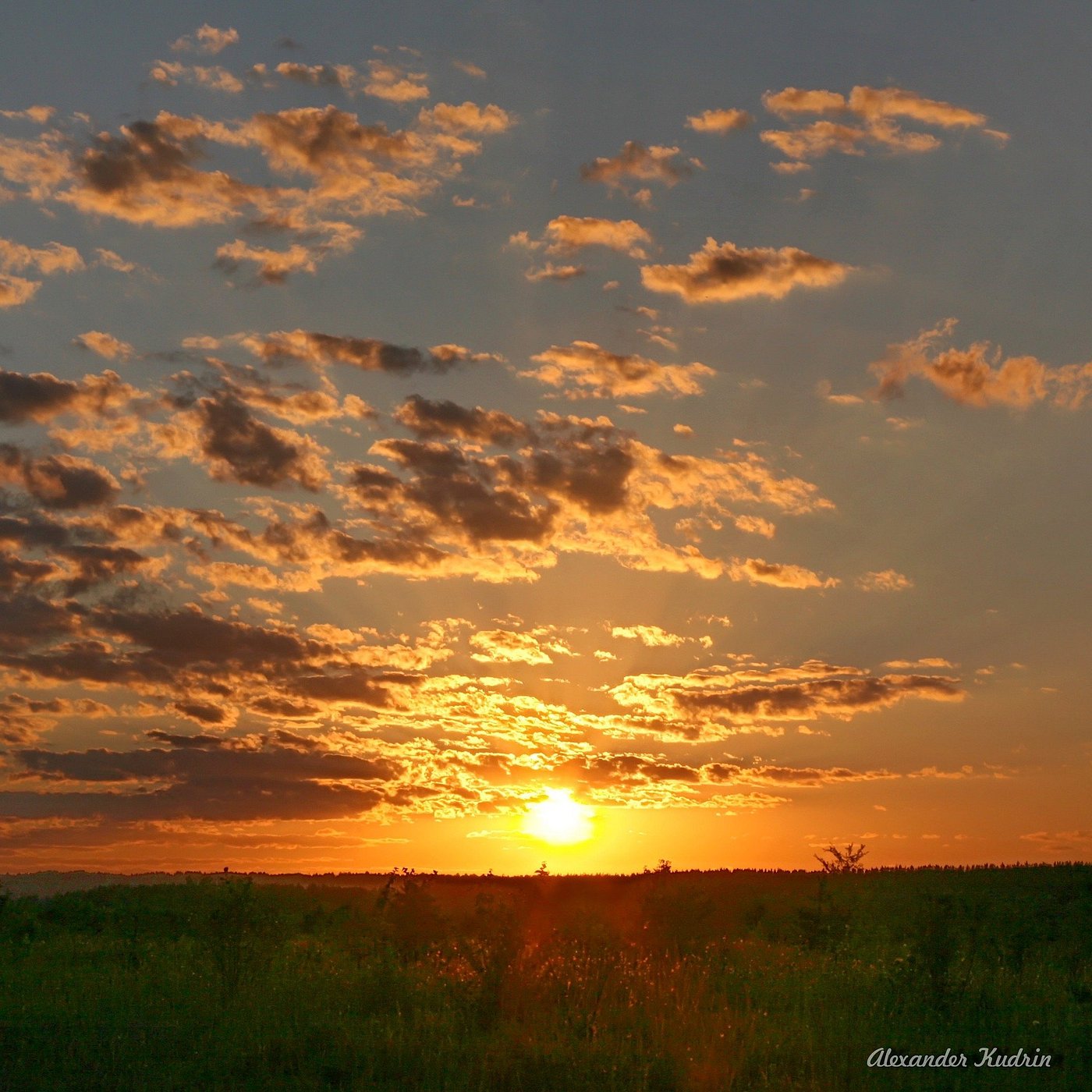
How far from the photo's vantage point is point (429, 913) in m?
26.8

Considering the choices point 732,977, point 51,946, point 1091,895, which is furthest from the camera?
point 1091,895

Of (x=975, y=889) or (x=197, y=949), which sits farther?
(x=975, y=889)

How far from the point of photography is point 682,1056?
1341cm

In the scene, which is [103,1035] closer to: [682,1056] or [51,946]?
[682,1056]

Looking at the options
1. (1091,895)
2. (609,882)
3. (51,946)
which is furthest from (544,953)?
(609,882)

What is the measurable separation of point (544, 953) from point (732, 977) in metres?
3.65

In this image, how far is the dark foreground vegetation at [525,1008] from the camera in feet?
43.2

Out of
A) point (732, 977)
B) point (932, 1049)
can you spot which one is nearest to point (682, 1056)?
point (932, 1049)

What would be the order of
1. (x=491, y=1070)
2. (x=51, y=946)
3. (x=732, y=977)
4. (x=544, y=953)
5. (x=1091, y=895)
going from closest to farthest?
(x=491, y=1070)
(x=544, y=953)
(x=732, y=977)
(x=51, y=946)
(x=1091, y=895)

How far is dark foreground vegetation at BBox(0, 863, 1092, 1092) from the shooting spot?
1316cm

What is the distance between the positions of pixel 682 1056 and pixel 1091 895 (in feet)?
135

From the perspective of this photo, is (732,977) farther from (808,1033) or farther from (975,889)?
(975,889)

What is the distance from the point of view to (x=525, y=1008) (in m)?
16.0

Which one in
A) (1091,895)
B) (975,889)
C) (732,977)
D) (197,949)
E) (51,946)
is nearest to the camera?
(732,977)
